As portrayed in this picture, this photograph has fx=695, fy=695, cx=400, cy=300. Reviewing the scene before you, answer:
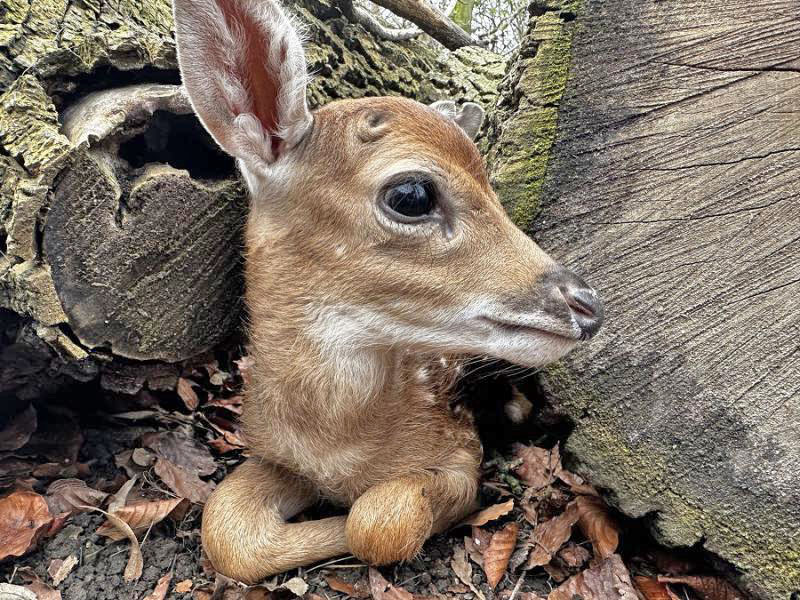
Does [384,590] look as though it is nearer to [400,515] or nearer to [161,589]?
[400,515]

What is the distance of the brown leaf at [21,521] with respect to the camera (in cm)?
261

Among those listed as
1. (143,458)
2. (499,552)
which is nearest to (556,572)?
(499,552)

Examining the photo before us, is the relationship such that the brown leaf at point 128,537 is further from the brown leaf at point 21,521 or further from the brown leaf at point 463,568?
the brown leaf at point 463,568

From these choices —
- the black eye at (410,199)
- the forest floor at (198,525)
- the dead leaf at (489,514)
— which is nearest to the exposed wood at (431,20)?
the black eye at (410,199)

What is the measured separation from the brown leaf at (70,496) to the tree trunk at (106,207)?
0.42 m

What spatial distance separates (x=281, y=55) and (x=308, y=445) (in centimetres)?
150

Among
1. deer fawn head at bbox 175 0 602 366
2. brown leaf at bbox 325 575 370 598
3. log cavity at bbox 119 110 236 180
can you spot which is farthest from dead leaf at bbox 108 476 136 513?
log cavity at bbox 119 110 236 180

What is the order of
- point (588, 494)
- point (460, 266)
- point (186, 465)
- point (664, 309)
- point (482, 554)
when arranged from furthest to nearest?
1. point (186, 465)
2. point (588, 494)
3. point (482, 554)
4. point (664, 309)
5. point (460, 266)

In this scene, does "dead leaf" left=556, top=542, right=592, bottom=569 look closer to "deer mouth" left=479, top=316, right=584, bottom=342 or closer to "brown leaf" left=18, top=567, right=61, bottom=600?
"deer mouth" left=479, top=316, right=584, bottom=342

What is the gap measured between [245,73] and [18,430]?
1.89 m

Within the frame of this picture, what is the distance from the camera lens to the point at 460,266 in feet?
7.95

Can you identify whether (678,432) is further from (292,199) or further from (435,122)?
(292,199)

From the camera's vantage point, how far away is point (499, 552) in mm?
2779

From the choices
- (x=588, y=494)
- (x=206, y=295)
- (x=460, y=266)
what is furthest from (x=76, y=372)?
(x=588, y=494)
